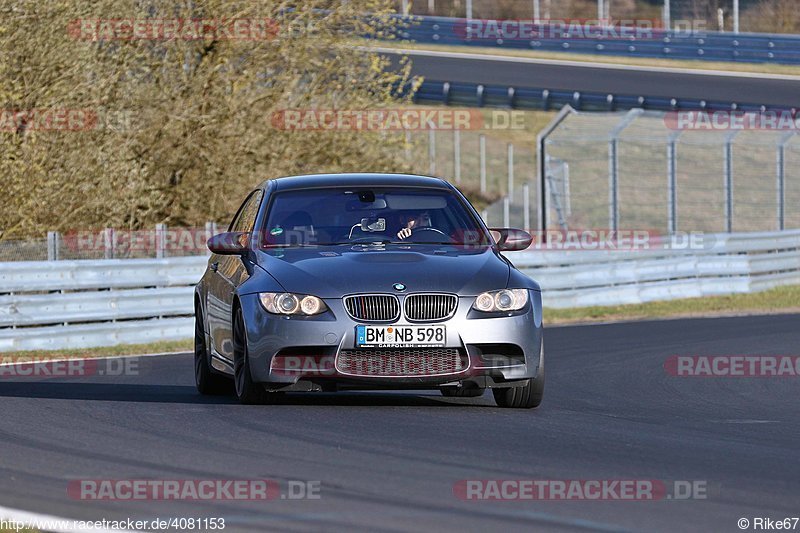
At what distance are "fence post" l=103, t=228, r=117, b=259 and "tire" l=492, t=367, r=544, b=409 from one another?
374 inches

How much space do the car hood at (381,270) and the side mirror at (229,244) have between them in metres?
0.29

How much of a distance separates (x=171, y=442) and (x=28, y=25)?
1430cm

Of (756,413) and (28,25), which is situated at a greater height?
(28,25)

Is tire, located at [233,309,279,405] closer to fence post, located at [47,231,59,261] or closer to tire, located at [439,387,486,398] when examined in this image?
tire, located at [439,387,486,398]

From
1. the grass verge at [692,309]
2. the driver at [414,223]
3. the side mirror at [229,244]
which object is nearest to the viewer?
the side mirror at [229,244]

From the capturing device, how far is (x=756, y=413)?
34.0 ft

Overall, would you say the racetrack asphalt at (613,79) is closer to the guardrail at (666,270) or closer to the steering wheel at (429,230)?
the guardrail at (666,270)

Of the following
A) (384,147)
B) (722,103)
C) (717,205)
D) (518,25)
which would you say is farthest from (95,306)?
(518,25)

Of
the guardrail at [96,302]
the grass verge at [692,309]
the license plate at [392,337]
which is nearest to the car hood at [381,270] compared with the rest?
the license plate at [392,337]

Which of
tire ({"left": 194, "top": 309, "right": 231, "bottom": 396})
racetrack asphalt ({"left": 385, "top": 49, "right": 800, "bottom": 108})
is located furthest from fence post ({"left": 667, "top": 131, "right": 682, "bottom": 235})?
tire ({"left": 194, "top": 309, "right": 231, "bottom": 396})

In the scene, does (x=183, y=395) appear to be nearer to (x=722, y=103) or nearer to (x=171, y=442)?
(x=171, y=442)

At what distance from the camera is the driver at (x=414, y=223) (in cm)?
1059

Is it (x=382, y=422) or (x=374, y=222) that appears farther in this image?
(x=374, y=222)

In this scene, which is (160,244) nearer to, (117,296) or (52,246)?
(117,296)
